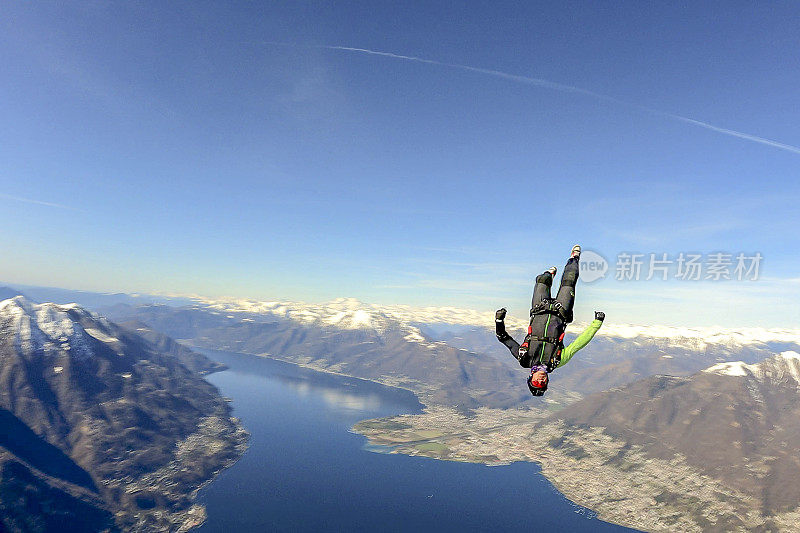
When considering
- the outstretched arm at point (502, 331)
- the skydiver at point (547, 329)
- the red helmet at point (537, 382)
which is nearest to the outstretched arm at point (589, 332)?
the skydiver at point (547, 329)

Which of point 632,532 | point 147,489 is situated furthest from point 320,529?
point 632,532

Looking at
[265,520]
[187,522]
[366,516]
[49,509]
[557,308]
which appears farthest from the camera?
[366,516]

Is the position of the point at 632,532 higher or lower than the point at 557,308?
lower

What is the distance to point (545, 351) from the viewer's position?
14.9m

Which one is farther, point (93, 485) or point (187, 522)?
point (93, 485)

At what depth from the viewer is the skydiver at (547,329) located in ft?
47.2

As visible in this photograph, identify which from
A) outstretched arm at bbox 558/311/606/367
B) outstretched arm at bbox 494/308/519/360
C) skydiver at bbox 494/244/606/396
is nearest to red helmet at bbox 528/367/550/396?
skydiver at bbox 494/244/606/396

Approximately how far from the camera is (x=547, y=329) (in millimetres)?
14508

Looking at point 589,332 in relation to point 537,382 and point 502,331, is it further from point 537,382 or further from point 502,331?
point 502,331

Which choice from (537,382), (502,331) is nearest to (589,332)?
(537,382)

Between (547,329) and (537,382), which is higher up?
(547,329)

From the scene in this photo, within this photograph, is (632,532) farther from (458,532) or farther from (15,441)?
(15,441)

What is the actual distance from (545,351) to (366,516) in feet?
744

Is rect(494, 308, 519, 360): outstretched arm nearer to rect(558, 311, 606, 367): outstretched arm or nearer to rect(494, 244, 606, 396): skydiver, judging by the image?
rect(494, 244, 606, 396): skydiver
